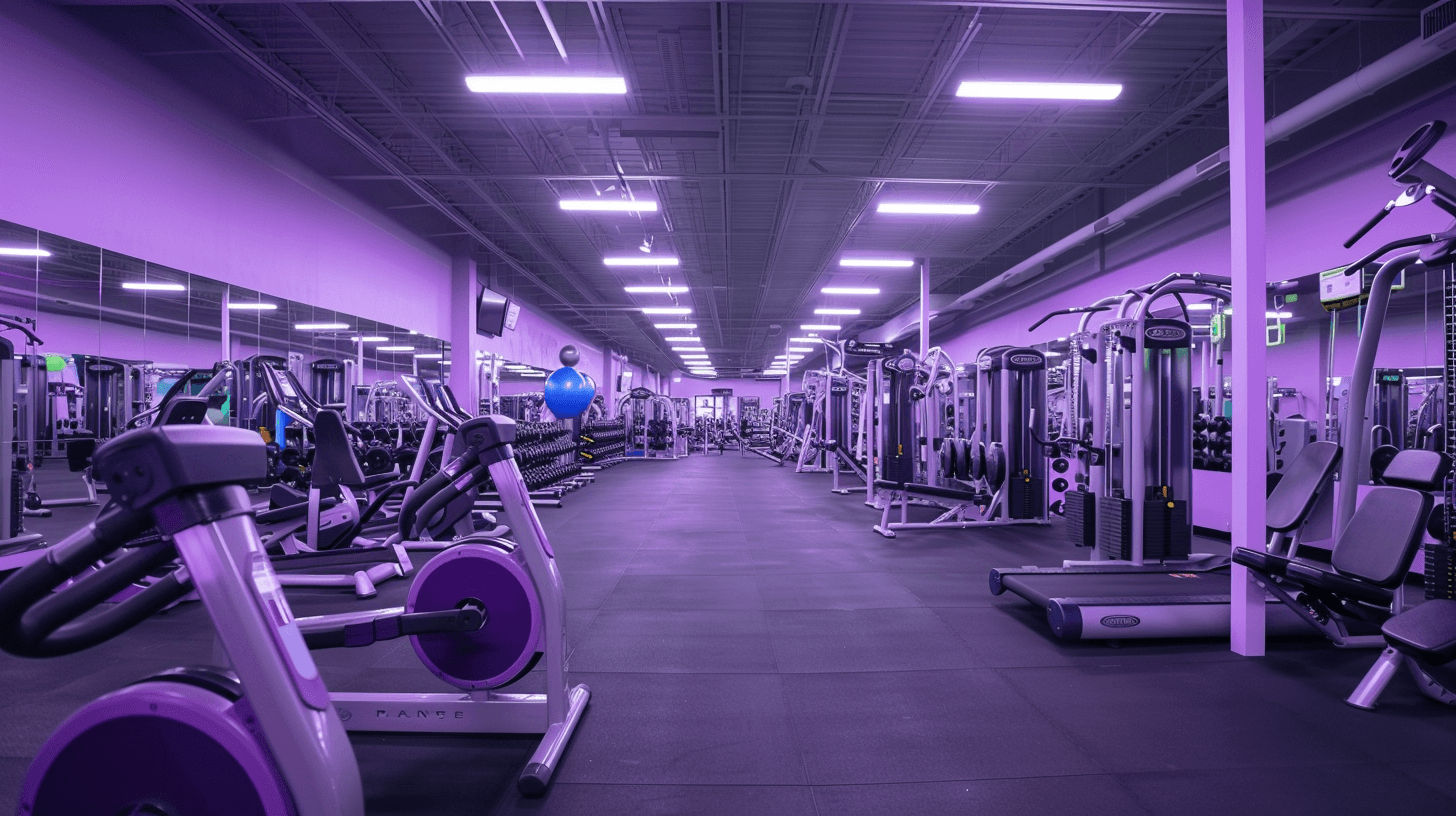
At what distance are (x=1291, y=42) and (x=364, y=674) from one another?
877 centimetres

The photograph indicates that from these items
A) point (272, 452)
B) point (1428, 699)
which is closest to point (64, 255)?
point (272, 452)

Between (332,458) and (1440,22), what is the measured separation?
7844mm

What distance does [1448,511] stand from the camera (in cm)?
288

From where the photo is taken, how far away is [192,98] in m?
6.54

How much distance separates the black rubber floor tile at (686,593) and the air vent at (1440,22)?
19.1 ft

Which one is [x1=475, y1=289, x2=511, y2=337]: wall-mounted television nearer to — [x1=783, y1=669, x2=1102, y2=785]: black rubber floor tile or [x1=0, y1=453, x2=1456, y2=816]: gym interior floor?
[x1=0, y1=453, x2=1456, y2=816]: gym interior floor

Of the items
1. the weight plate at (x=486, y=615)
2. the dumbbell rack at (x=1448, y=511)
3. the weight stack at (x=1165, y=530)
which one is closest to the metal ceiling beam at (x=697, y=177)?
the weight stack at (x=1165, y=530)

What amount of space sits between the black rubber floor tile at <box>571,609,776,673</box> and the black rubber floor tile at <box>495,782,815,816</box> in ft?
3.12

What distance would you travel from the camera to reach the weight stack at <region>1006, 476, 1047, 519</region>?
293 inches

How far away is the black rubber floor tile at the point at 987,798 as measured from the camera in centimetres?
195

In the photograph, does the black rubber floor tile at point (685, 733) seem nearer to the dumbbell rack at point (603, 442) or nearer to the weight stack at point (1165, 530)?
the weight stack at point (1165, 530)

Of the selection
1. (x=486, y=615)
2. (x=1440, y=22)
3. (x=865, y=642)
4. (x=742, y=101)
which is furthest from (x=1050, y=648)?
(x=742, y=101)

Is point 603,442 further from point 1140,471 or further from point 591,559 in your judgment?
point 1140,471

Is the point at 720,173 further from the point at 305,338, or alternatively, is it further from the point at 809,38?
the point at 305,338
